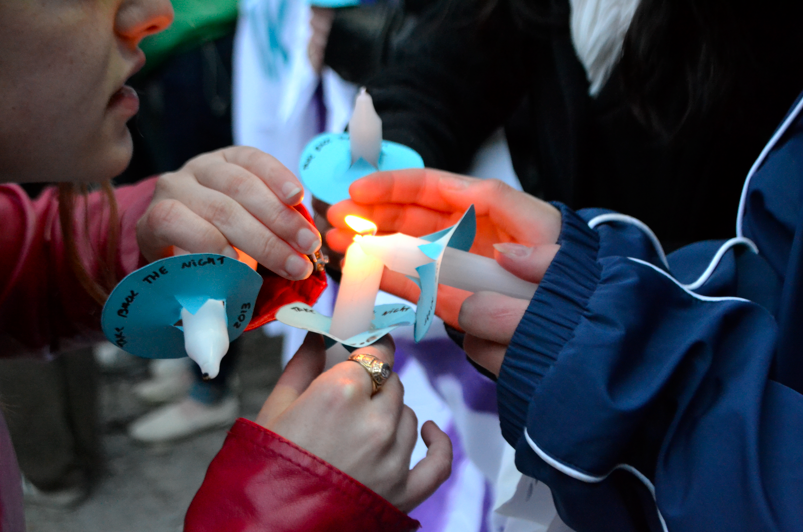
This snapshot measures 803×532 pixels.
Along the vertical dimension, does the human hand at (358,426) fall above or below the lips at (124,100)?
below

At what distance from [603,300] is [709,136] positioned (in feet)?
1.47

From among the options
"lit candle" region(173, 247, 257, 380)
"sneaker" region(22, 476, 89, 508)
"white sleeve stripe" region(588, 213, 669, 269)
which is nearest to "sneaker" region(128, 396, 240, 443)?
"sneaker" region(22, 476, 89, 508)

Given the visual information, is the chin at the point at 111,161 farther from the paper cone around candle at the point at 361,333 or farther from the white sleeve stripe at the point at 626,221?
the white sleeve stripe at the point at 626,221

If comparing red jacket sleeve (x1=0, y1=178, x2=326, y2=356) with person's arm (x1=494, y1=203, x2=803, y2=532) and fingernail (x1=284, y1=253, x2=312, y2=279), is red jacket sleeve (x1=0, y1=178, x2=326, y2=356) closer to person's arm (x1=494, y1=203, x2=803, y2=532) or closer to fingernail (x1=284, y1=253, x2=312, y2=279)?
fingernail (x1=284, y1=253, x2=312, y2=279)

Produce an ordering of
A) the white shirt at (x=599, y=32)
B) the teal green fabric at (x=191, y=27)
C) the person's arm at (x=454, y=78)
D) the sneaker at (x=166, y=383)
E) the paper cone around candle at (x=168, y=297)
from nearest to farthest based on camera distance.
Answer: the paper cone around candle at (x=168, y=297), the white shirt at (x=599, y=32), the person's arm at (x=454, y=78), the sneaker at (x=166, y=383), the teal green fabric at (x=191, y=27)

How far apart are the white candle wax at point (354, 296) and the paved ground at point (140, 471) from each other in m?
0.15

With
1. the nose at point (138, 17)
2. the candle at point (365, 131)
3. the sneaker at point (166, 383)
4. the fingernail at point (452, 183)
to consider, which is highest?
the nose at point (138, 17)

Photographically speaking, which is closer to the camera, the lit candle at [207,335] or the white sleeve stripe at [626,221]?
the lit candle at [207,335]

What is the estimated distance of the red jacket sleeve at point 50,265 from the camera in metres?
0.61

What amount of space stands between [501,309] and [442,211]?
21cm

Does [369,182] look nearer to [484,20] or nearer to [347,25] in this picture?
[484,20]

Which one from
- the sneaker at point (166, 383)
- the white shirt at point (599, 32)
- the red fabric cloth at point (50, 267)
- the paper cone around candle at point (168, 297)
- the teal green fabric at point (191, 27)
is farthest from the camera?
the teal green fabric at point (191, 27)

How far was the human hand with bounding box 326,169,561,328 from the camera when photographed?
0.54 m

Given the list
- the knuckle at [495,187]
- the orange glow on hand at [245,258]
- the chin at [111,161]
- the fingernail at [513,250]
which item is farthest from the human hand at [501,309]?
the chin at [111,161]
